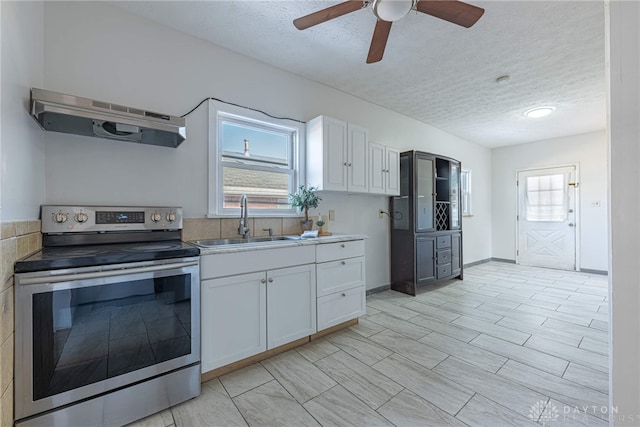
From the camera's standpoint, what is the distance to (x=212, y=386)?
1.71 meters

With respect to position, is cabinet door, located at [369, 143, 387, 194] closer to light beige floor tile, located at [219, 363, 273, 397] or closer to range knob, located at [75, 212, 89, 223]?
light beige floor tile, located at [219, 363, 273, 397]

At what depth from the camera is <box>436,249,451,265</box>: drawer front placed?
391 cm

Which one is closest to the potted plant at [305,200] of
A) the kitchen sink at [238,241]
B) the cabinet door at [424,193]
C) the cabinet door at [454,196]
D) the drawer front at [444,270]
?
the kitchen sink at [238,241]

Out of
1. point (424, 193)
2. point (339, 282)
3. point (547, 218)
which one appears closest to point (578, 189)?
point (547, 218)

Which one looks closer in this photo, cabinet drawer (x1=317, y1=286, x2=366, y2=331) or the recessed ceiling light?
cabinet drawer (x1=317, y1=286, x2=366, y2=331)

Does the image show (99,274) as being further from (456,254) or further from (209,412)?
(456,254)

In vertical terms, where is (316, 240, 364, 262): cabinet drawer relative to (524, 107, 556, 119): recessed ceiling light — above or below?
below

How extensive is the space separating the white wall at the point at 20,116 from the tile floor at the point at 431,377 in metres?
1.38

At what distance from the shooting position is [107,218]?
1.77 m

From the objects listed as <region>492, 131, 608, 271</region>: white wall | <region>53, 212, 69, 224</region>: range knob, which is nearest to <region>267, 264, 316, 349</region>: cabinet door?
<region>53, 212, 69, 224</region>: range knob

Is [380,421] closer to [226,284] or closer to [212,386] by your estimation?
[212,386]

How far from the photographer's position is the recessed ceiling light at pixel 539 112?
3.75 metres

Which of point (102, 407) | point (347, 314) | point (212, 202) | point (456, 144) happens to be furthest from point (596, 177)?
point (102, 407)

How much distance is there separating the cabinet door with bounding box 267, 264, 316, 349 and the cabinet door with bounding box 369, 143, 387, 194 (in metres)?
1.50
